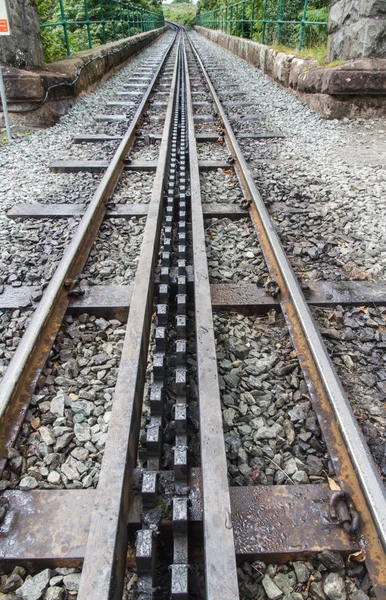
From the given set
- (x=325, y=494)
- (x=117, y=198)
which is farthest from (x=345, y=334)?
(x=117, y=198)

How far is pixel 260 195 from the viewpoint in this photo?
386 cm

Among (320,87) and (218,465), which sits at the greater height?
(320,87)

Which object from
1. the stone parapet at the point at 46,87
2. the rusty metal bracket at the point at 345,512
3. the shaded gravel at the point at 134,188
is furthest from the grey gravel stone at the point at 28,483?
the stone parapet at the point at 46,87

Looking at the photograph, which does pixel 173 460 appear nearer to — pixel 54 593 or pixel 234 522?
pixel 234 522

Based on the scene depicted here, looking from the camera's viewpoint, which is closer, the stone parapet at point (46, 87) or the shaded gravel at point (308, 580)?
the shaded gravel at point (308, 580)

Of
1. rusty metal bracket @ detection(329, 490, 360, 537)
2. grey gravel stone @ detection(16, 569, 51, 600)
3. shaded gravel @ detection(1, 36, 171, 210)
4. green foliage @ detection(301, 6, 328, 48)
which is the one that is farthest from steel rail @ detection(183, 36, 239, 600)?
green foliage @ detection(301, 6, 328, 48)

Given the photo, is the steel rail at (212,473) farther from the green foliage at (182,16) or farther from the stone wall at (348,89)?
the green foliage at (182,16)

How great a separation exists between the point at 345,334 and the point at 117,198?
2497 mm

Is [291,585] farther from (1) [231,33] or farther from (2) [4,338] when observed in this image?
(1) [231,33]

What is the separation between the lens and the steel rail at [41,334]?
183 cm

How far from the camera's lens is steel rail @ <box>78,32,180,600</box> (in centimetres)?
120

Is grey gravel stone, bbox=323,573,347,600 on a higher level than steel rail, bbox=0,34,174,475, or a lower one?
lower

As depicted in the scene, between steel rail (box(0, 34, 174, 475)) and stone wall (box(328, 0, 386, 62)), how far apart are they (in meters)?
5.34

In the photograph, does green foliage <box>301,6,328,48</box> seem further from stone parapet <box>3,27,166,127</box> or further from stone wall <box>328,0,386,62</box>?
stone parapet <box>3,27,166,127</box>
